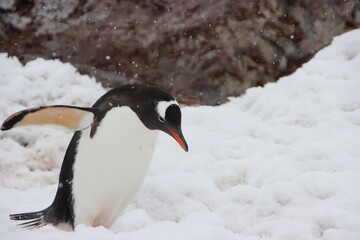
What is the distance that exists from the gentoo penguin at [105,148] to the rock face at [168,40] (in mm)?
1725

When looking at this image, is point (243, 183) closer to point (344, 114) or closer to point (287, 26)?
point (344, 114)

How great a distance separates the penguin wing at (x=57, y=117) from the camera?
2.02 m

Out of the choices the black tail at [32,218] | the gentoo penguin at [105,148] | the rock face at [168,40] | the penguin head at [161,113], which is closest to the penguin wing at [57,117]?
the gentoo penguin at [105,148]

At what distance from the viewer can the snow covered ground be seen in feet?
6.63

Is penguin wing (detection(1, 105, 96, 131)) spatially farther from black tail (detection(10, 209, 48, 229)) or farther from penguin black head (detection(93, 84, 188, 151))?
black tail (detection(10, 209, 48, 229))

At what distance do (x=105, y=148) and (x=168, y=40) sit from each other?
2046 mm

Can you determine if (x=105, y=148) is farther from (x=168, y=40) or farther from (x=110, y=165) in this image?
(x=168, y=40)

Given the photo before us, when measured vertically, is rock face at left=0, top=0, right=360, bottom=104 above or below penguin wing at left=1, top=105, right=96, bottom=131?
below

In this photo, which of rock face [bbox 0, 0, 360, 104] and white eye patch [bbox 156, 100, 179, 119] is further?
rock face [bbox 0, 0, 360, 104]

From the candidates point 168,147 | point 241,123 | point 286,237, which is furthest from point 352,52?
point 286,237

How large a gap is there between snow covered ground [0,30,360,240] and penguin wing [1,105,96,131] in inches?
16.9

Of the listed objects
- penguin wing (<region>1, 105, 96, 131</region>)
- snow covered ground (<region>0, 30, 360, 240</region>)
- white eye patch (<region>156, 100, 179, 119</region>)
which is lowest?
snow covered ground (<region>0, 30, 360, 240</region>)

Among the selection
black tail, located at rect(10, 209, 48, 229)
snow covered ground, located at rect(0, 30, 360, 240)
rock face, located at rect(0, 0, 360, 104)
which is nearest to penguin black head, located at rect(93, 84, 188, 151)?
snow covered ground, located at rect(0, 30, 360, 240)

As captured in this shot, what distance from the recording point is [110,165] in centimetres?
211
